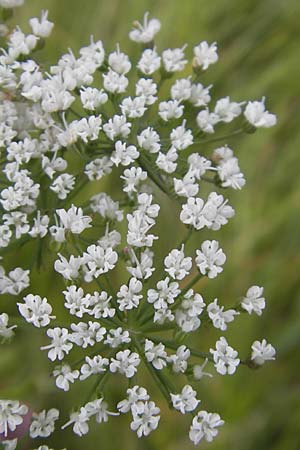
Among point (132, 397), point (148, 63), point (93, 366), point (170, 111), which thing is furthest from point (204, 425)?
point (148, 63)

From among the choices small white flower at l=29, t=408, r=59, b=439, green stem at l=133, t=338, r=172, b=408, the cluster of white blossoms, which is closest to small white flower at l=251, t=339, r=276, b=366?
the cluster of white blossoms

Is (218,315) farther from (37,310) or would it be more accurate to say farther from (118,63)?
(118,63)

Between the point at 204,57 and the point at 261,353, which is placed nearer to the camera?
the point at 261,353

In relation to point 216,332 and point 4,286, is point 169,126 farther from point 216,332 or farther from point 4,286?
point 216,332

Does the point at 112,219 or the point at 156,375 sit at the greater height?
the point at 112,219

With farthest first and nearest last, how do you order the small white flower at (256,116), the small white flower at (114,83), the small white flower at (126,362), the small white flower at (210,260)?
the small white flower at (256,116) < the small white flower at (114,83) < the small white flower at (210,260) < the small white flower at (126,362)

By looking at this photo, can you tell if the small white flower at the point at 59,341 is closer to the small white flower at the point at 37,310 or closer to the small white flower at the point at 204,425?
the small white flower at the point at 37,310

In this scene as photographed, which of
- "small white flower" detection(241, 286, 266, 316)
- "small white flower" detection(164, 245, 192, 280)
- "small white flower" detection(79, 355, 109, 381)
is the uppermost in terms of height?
"small white flower" detection(164, 245, 192, 280)

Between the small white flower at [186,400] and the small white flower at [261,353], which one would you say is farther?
the small white flower at [261,353]

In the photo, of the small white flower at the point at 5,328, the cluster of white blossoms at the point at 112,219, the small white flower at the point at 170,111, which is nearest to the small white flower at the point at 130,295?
the cluster of white blossoms at the point at 112,219

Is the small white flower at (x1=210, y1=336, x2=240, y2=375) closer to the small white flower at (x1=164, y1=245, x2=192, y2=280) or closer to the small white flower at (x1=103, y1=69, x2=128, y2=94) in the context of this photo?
the small white flower at (x1=164, y1=245, x2=192, y2=280)
